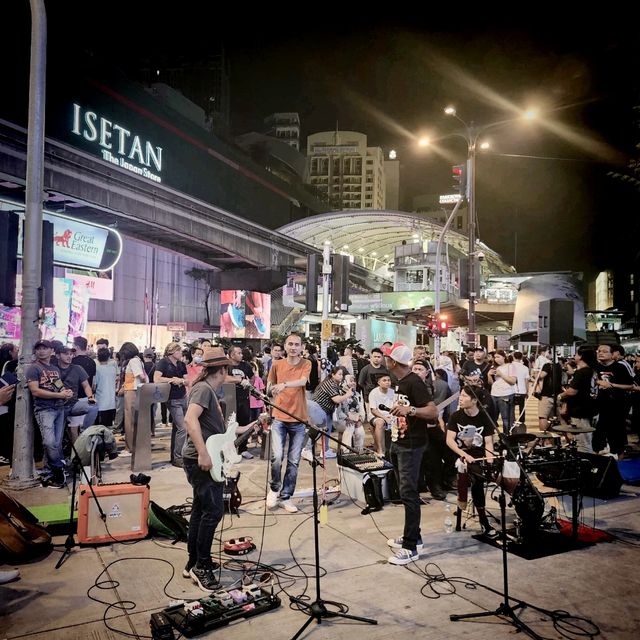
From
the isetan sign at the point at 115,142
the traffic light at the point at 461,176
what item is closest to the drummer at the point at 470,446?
the traffic light at the point at 461,176

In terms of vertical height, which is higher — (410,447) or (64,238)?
(64,238)

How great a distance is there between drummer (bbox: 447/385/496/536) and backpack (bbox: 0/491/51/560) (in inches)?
173

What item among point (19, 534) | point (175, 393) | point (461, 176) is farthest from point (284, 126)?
point (19, 534)

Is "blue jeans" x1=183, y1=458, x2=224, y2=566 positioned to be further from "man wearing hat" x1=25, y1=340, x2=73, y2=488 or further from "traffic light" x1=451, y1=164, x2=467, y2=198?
"traffic light" x1=451, y1=164, x2=467, y2=198

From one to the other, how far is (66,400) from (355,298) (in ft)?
81.9

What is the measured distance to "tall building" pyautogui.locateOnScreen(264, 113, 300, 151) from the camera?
123 metres

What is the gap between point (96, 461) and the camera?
628 centimetres

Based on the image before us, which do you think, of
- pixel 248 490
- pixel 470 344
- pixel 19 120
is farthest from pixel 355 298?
pixel 248 490

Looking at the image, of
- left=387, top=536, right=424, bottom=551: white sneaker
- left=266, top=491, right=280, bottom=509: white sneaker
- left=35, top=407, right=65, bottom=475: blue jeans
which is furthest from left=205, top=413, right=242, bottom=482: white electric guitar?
left=35, top=407, right=65, bottom=475: blue jeans

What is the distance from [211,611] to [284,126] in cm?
12999

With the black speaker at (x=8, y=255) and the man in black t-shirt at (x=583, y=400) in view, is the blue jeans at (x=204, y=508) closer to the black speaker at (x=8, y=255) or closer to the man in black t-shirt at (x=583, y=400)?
the man in black t-shirt at (x=583, y=400)

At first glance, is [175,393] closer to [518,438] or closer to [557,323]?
[518,438]

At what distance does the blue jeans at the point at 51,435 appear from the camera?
289 inches

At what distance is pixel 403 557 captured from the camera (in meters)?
4.85
